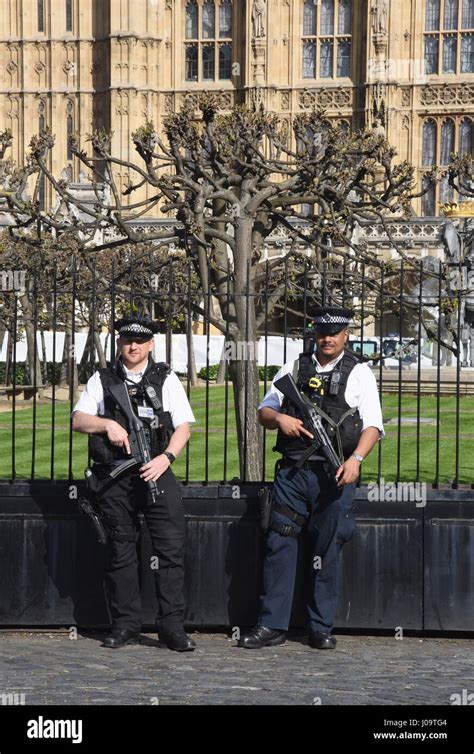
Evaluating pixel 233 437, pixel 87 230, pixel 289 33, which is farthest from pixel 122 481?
pixel 289 33

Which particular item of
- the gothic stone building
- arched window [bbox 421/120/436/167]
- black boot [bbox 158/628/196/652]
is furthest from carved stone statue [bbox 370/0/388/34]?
black boot [bbox 158/628/196/652]

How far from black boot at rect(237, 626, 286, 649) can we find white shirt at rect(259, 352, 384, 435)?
1.25 meters

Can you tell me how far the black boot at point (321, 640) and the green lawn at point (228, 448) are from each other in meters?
3.00

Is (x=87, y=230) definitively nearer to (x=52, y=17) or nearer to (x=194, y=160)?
(x=194, y=160)

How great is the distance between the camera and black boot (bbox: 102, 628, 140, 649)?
864 cm

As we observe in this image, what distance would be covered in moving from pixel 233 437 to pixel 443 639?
1084 cm

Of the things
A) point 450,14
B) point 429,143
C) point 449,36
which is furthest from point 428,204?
point 450,14

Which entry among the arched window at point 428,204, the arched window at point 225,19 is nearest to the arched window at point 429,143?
the arched window at point 428,204

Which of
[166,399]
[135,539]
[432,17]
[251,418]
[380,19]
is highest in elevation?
[432,17]

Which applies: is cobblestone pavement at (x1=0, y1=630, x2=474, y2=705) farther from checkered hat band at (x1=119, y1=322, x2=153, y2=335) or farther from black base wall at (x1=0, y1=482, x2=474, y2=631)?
checkered hat band at (x1=119, y1=322, x2=153, y2=335)

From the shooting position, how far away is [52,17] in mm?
59938

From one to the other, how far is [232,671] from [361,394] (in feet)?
5.61

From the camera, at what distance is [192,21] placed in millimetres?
59438

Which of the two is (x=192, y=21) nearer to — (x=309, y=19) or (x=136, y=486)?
(x=309, y=19)
